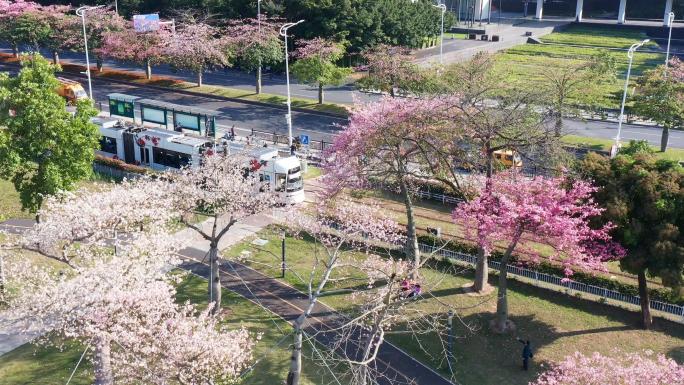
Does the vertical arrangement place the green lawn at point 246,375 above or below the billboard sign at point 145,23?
below

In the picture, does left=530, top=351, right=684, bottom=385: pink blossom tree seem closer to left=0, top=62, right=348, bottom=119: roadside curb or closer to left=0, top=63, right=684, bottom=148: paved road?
left=0, top=63, right=684, bottom=148: paved road

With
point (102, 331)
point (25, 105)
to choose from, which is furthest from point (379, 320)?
point (25, 105)

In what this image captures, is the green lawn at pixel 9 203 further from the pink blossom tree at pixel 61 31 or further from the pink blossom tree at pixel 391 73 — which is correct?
the pink blossom tree at pixel 61 31

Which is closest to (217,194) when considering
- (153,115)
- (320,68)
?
(153,115)

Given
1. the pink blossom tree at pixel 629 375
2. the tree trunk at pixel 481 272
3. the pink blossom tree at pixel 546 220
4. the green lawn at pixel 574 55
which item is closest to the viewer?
the pink blossom tree at pixel 629 375

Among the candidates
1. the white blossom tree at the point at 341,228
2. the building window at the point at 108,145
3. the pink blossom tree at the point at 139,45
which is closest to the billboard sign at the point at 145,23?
the pink blossom tree at the point at 139,45

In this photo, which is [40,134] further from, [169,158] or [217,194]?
[169,158]
